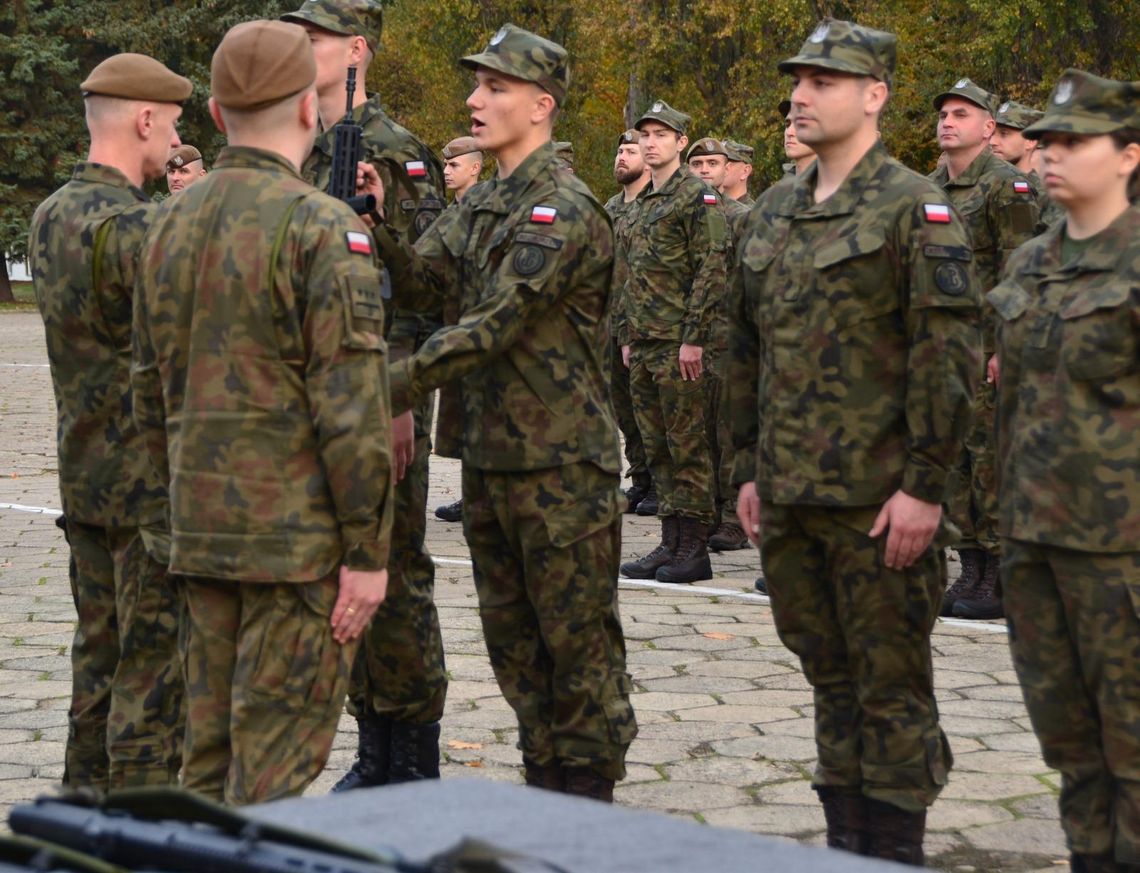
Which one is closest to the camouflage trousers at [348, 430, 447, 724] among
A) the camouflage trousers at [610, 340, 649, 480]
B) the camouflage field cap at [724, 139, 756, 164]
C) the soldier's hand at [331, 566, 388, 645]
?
the soldier's hand at [331, 566, 388, 645]

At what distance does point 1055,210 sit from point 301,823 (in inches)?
297

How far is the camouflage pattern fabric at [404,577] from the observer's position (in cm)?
581

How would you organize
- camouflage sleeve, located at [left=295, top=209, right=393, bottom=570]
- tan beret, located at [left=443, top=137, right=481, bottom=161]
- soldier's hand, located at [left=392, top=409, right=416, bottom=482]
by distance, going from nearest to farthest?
camouflage sleeve, located at [left=295, top=209, right=393, bottom=570]
soldier's hand, located at [left=392, top=409, right=416, bottom=482]
tan beret, located at [left=443, top=137, right=481, bottom=161]

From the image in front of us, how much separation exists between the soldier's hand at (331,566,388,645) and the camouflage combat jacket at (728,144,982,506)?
1.28 m

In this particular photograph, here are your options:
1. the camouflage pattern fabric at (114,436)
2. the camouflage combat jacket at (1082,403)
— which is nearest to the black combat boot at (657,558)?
the camouflage pattern fabric at (114,436)

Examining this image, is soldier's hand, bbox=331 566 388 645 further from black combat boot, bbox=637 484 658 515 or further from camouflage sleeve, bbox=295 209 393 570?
black combat boot, bbox=637 484 658 515

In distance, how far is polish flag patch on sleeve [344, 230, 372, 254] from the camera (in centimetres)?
407

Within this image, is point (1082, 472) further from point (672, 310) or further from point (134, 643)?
point (672, 310)

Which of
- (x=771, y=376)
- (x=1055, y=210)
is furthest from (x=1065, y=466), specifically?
(x=1055, y=210)

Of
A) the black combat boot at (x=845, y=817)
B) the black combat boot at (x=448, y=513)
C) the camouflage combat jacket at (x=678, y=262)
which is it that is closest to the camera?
the black combat boot at (x=845, y=817)

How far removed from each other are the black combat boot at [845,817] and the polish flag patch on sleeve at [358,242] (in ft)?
6.74

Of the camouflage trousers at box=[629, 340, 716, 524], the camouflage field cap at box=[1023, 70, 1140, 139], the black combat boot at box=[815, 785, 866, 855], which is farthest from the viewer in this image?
the camouflage trousers at box=[629, 340, 716, 524]

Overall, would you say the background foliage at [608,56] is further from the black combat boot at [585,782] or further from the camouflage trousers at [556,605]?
the black combat boot at [585,782]

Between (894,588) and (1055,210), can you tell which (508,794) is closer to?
(894,588)
